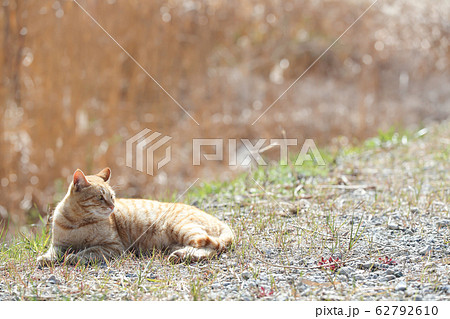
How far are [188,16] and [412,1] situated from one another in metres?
3.51

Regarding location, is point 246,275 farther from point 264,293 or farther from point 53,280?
point 53,280

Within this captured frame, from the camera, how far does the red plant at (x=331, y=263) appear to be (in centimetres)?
243

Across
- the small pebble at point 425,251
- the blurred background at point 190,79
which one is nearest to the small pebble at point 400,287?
the small pebble at point 425,251

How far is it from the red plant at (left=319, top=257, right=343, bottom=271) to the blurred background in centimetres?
122

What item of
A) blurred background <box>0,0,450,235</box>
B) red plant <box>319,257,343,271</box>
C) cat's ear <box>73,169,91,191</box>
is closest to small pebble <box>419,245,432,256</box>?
red plant <box>319,257,343,271</box>

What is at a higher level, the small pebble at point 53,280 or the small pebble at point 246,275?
the small pebble at point 246,275

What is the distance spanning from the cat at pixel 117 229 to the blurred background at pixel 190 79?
99cm

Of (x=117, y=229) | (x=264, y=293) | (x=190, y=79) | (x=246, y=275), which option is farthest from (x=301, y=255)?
(x=190, y=79)

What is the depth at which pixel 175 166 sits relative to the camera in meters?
5.53

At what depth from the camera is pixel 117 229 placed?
2.96m

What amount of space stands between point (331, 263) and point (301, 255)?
25 centimetres

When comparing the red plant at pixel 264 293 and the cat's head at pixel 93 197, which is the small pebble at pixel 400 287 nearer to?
the red plant at pixel 264 293

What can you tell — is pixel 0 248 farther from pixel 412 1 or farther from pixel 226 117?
pixel 412 1

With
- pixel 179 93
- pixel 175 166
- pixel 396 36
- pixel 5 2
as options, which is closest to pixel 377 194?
pixel 175 166
